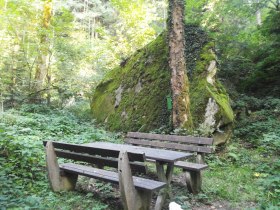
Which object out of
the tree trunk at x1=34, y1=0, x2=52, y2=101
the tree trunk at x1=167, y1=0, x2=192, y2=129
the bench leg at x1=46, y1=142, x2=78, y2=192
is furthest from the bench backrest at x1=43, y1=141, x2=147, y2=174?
the tree trunk at x1=34, y1=0, x2=52, y2=101

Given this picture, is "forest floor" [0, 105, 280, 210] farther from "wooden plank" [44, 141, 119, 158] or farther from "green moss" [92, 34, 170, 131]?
"green moss" [92, 34, 170, 131]

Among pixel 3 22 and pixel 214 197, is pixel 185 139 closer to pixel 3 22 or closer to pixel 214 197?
pixel 214 197

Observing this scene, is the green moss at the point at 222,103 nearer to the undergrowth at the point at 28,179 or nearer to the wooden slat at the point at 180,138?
the wooden slat at the point at 180,138

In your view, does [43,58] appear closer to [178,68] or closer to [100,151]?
[178,68]

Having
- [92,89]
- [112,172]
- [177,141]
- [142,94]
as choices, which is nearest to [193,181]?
[177,141]

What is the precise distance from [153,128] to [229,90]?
5461mm

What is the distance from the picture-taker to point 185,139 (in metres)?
5.21

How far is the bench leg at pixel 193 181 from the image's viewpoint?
14.4 feet

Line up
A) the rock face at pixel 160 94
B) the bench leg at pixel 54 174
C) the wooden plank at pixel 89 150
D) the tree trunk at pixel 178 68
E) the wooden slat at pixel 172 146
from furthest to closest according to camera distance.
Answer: the rock face at pixel 160 94, the tree trunk at pixel 178 68, the wooden slat at pixel 172 146, the bench leg at pixel 54 174, the wooden plank at pixel 89 150

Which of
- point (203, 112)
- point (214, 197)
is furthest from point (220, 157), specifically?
point (214, 197)

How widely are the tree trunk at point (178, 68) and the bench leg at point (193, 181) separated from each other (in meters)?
2.45

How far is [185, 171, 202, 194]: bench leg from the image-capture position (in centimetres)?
440

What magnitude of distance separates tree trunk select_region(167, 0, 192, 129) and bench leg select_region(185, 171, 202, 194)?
2.45m

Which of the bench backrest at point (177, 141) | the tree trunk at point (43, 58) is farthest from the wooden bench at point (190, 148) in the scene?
the tree trunk at point (43, 58)
